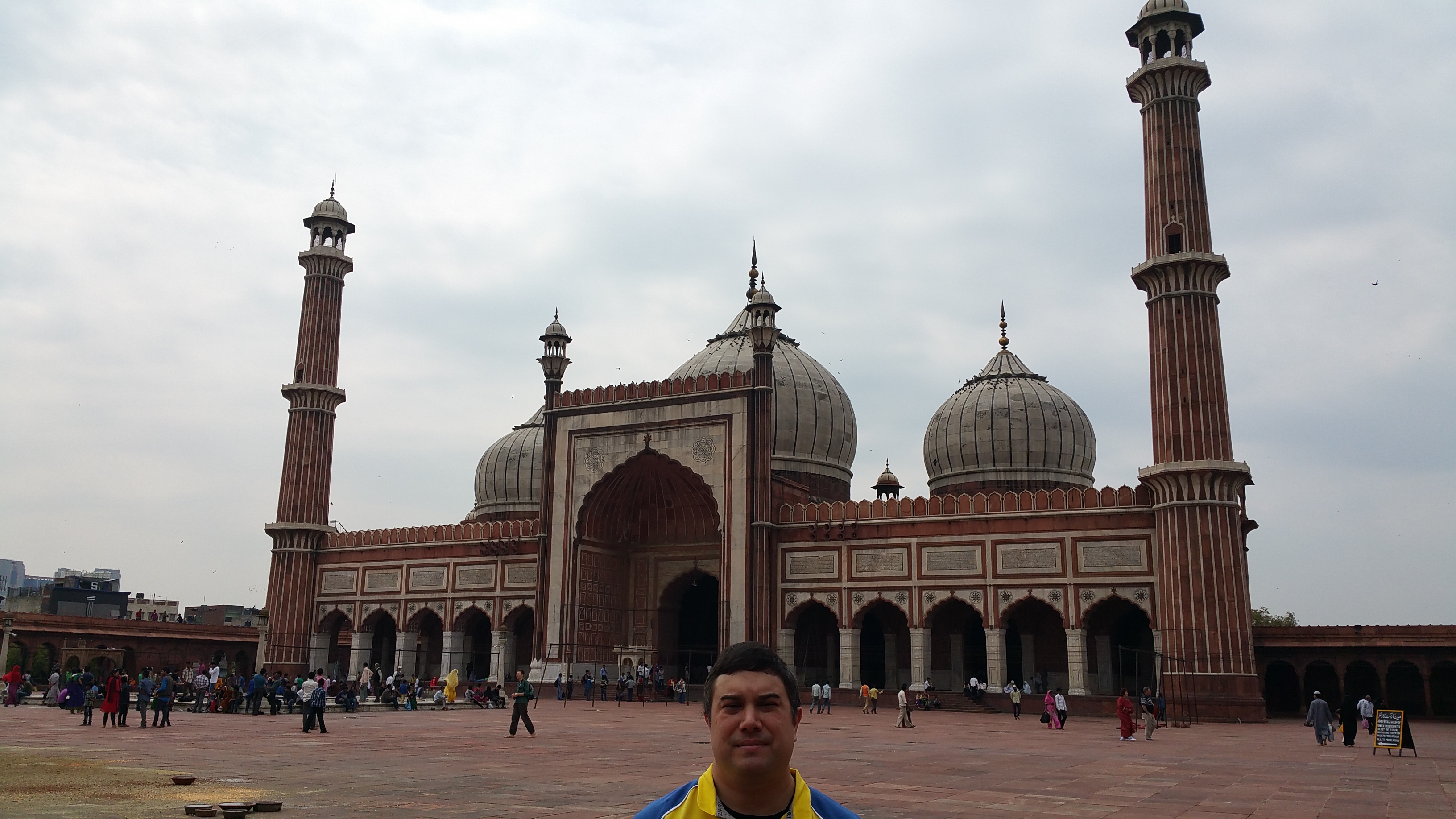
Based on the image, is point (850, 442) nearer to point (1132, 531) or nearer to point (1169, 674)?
point (1132, 531)

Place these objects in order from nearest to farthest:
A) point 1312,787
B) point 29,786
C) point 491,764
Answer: point 29,786 → point 1312,787 → point 491,764

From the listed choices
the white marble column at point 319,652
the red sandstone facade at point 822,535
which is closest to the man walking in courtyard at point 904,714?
the red sandstone facade at point 822,535

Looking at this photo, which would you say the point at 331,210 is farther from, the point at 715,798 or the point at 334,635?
the point at 715,798

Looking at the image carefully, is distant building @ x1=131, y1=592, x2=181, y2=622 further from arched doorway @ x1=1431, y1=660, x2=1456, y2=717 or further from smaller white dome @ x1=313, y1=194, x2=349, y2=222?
arched doorway @ x1=1431, y1=660, x2=1456, y2=717

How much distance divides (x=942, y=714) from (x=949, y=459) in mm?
10964

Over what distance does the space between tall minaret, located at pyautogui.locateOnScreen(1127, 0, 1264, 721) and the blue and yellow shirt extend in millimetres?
22746

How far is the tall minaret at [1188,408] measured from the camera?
22578mm

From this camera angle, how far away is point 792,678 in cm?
230

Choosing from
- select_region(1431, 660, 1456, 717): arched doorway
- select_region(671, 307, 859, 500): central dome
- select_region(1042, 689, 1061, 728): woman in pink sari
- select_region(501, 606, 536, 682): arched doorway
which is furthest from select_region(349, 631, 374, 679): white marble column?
select_region(1431, 660, 1456, 717): arched doorway

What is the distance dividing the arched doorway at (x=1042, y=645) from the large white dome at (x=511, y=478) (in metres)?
18.3

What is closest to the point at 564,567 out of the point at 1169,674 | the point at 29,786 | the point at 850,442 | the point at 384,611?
the point at 384,611

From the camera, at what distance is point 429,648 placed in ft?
120

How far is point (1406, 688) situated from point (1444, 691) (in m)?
0.77

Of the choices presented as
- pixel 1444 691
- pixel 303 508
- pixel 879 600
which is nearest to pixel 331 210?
pixel 303 508
